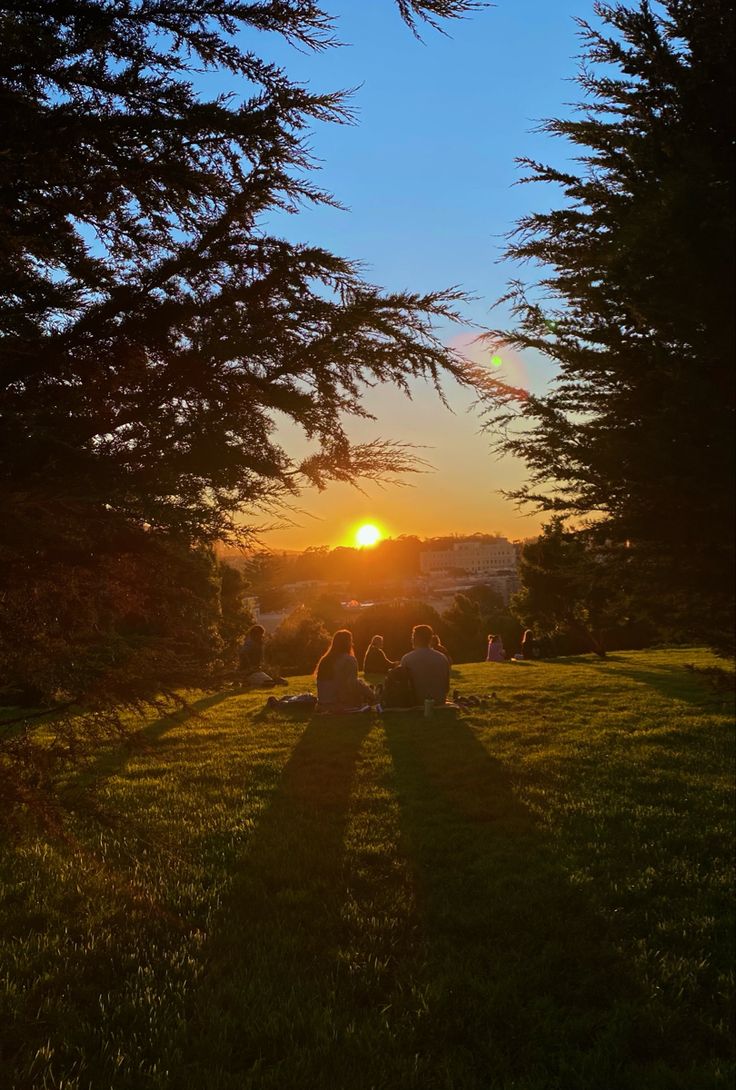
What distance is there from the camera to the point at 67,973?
3.69 m

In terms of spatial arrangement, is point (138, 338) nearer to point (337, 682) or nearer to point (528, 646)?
point (337, 682)

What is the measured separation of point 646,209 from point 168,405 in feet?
11.1

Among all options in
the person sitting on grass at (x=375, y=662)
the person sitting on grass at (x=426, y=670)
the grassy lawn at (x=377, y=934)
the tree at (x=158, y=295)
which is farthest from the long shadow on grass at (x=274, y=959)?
the person sitting on grass at (x=375, y=662)

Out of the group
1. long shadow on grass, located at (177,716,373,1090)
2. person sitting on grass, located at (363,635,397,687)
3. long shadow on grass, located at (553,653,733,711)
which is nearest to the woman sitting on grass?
long shadow on grass, located at (553,653,733,711)

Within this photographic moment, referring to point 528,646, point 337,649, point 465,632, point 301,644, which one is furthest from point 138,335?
point 465,632

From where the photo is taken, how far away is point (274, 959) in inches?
151

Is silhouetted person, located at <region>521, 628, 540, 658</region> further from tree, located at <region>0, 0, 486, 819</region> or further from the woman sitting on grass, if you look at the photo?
tree, located at <region>0, 0, 486, 819</region>

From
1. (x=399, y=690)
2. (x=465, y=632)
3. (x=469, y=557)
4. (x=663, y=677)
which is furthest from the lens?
(x=469, y=557)

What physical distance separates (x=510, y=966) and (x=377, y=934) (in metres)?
0.84

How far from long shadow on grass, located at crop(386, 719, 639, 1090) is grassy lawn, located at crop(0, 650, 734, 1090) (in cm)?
1

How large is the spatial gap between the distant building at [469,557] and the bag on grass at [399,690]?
162 m

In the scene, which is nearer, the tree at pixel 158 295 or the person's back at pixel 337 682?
the tree at pixel 158 295

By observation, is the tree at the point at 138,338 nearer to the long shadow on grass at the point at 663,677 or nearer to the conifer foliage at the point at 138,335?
the conifer foliage at the point at 138,335

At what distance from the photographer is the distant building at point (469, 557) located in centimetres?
17975
